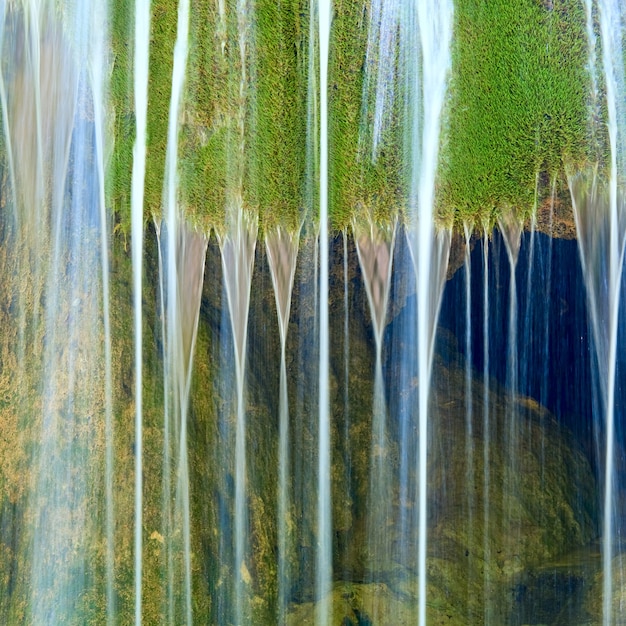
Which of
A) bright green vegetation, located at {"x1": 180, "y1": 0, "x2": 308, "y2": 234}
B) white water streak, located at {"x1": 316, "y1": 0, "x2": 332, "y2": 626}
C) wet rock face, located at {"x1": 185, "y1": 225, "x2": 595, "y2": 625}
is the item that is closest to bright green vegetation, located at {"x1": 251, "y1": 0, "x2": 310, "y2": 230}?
bright green vegetation, located at {"x1": 180, "y1": 0, "x2": 308, "y2": 234}

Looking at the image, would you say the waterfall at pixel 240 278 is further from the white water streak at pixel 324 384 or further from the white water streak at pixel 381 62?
the white water streak at pixel 381 62

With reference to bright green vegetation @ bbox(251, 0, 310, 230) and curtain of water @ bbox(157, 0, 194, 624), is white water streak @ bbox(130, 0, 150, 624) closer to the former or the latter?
curtain of water @ bbox(157, 0, 194, 624)

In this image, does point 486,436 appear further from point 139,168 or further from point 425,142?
point 139,168

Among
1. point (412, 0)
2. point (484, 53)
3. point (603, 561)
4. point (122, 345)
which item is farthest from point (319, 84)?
point (603, 561)

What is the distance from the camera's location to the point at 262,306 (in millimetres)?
4102

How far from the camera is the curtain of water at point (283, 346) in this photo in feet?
13.1

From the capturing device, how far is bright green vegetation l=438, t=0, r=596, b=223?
3928 mm

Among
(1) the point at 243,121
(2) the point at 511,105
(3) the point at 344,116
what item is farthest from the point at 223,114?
(2) the point at 511,105

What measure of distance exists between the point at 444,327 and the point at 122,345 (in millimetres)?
1837

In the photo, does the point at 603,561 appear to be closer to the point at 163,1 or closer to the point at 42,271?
the point at 42,271

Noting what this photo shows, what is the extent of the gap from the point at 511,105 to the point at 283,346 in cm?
187

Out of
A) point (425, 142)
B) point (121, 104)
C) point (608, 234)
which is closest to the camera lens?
point (608, 234)

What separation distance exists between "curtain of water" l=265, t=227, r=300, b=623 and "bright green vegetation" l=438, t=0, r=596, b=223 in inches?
35.9

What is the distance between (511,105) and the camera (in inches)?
157
